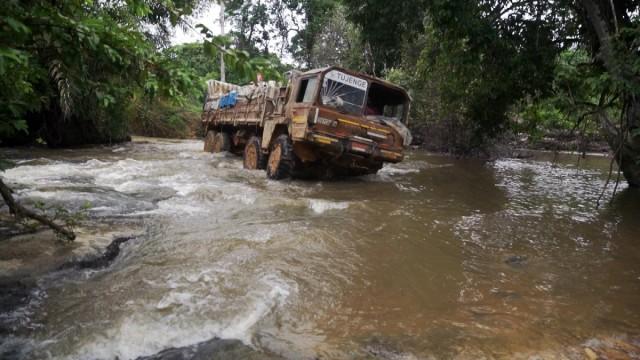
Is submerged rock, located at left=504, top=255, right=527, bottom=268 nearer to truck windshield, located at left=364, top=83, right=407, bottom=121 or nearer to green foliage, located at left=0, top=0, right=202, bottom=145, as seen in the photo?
green foliage, located at left=0, top=0, right=202, bottom=145

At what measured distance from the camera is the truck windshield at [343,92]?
909 cm

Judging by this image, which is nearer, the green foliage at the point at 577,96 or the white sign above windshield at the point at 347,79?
the green foliage at the point at 577,96

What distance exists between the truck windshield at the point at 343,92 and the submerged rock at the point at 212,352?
21.5 ft

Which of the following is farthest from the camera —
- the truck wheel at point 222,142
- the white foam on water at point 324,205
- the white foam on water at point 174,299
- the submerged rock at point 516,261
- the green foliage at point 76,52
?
the truck wheel at point 222,142

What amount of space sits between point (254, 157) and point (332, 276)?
7260 mm

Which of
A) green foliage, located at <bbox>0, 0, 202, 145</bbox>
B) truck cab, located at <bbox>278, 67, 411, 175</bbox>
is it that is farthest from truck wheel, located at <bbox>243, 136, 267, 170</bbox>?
green foliage, located at <bbox>0, 0, 202, 145</bbox>

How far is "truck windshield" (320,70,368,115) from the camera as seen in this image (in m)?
9.09

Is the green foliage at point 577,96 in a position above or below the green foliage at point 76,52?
above

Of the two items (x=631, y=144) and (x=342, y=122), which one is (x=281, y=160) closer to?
(x=342, y=122)

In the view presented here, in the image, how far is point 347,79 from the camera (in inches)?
368

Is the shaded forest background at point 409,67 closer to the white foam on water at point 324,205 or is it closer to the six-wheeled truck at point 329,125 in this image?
the six-wheeled truck at point 329,125

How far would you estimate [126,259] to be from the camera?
4352 millimetres

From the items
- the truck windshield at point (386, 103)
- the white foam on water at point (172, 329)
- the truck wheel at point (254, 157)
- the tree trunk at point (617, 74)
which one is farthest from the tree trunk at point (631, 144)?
the truck wheel at point (254, 157)

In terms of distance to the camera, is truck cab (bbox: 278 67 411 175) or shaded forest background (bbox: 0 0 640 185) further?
truck cab (bbox: 278 67 411 175)
